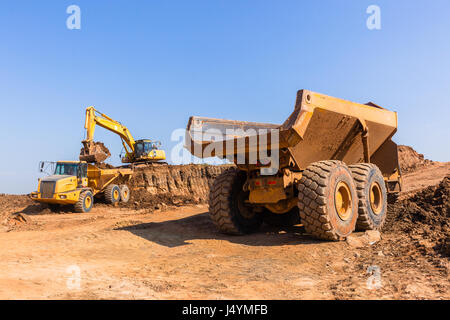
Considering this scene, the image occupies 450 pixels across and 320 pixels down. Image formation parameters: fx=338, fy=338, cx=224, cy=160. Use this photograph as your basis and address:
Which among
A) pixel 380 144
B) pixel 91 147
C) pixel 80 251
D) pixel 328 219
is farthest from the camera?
pixel 91 147

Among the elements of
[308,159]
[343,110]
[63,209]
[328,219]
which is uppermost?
[343,110]

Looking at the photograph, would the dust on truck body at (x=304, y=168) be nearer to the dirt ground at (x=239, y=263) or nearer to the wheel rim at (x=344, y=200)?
the wheel rim at (x=344, y=200)

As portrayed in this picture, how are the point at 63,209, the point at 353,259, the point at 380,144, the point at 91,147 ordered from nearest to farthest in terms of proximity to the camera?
the point at 353,259
the point at 380,144
the point at 63,209
the point at 91,147

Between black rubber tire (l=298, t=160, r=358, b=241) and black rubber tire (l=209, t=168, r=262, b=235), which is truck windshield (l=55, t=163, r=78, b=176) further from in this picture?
black rubber tire (l=298, t=160, r=358, b=241)

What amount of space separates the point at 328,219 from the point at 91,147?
50.5 feet

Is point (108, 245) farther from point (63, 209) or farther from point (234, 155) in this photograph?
point (63, 209)

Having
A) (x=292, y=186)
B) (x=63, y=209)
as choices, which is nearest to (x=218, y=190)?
(x=292, y=186)

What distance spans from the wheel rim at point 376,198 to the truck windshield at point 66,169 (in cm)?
1297

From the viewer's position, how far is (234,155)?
636 centimetres

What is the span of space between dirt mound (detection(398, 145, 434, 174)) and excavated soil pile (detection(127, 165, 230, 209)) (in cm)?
1284

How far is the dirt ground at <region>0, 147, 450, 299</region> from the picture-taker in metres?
3.47

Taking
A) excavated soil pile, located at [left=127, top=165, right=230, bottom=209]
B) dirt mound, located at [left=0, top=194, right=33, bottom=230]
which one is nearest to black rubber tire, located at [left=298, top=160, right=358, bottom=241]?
dirt mound, located at [left=0, top=194, right=33, bottom=230]

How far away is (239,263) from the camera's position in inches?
190

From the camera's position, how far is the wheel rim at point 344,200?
5703mm
